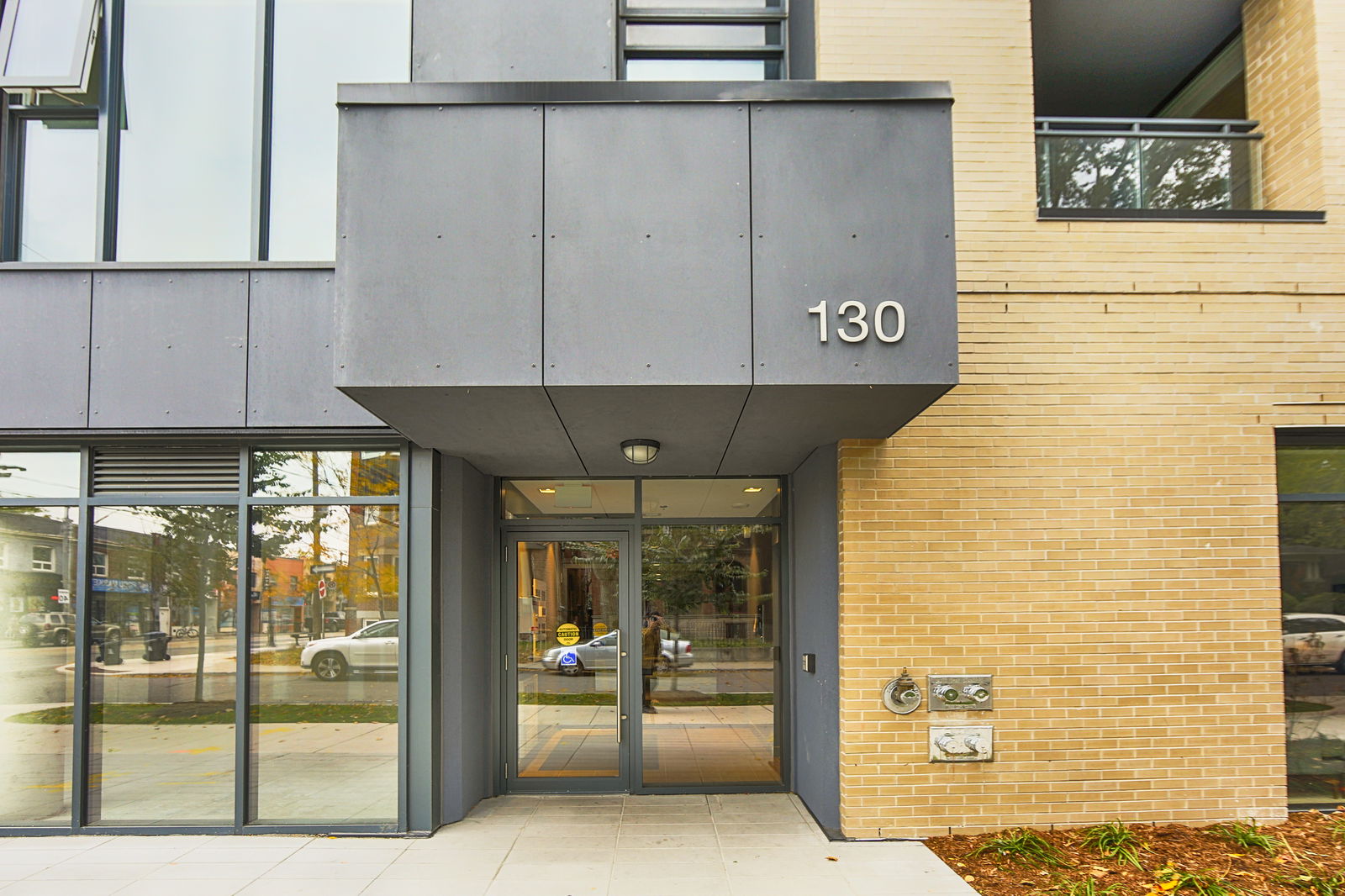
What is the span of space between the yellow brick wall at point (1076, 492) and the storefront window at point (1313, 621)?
0.34 metres

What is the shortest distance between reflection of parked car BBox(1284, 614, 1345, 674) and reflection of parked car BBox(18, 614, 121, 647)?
8941mm

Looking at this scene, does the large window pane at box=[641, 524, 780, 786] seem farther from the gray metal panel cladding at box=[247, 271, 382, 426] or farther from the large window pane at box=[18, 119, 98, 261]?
the large window pane at box=[18, 119, 98, 261]

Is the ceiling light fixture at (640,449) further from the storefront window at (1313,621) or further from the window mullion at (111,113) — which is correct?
the storefront window at (1313,621)

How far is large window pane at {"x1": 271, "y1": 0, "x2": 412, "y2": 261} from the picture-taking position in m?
7.21

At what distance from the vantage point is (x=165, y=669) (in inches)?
270

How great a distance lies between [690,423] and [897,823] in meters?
3.26

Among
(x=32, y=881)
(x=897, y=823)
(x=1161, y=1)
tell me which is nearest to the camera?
(x=32, y=881)

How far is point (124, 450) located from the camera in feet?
22.9

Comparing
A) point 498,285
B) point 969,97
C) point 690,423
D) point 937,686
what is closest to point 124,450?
point 498,285

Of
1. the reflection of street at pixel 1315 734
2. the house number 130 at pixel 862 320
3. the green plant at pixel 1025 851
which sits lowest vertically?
the green plant at pixel 1025 851

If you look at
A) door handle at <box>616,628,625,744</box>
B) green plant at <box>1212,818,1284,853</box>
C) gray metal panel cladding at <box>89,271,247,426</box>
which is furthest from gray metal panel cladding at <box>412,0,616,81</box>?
green plant at <box>1212,818,1284,853</box>

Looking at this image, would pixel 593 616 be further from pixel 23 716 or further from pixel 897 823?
pixel 23 716

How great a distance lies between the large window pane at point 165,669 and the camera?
22.3 ft

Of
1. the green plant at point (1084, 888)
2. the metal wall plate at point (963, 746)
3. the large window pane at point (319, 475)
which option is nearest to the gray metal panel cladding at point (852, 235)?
the metal wall plate at point (963, 746)
